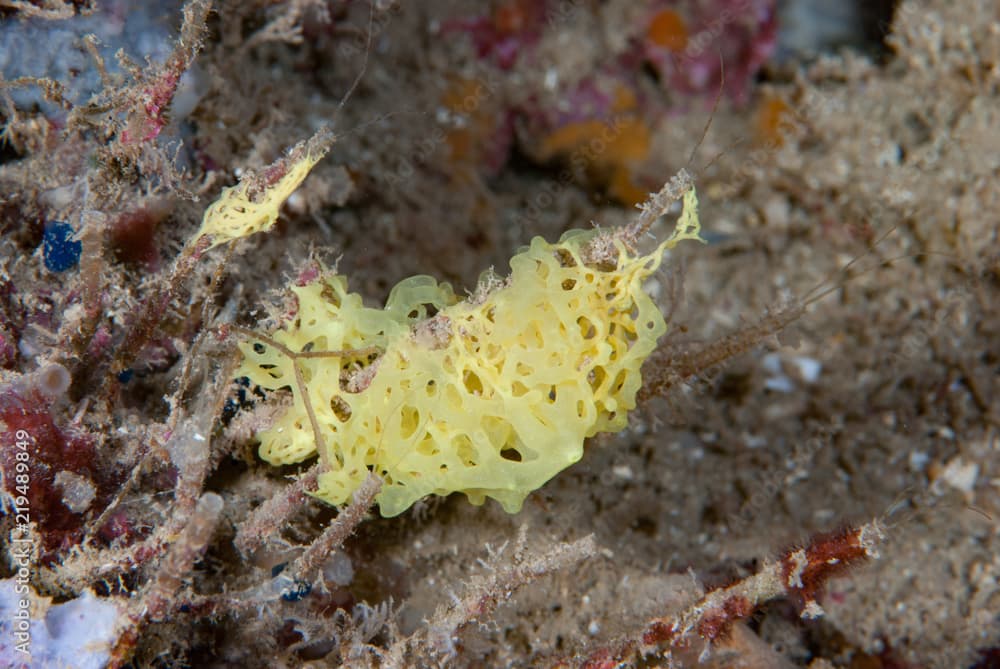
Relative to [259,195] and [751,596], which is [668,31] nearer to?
[259,195]

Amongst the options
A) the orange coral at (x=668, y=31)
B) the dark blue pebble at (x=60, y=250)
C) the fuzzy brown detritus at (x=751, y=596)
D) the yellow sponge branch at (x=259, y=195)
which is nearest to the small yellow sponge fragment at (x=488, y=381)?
the yellow sponge branch at (x=259, y=195)

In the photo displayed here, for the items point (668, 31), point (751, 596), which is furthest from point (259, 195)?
point (668, 31)

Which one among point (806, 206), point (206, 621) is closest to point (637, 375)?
point (206, 621)

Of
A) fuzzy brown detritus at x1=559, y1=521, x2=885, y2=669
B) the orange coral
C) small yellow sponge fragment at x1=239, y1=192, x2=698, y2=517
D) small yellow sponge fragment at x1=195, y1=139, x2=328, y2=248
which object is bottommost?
fuzzy brown detritus at x1=559, y1=521, x2=885, y2=669

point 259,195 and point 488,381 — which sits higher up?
point 259,195

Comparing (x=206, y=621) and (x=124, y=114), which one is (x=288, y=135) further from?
(x=206, y=621)
